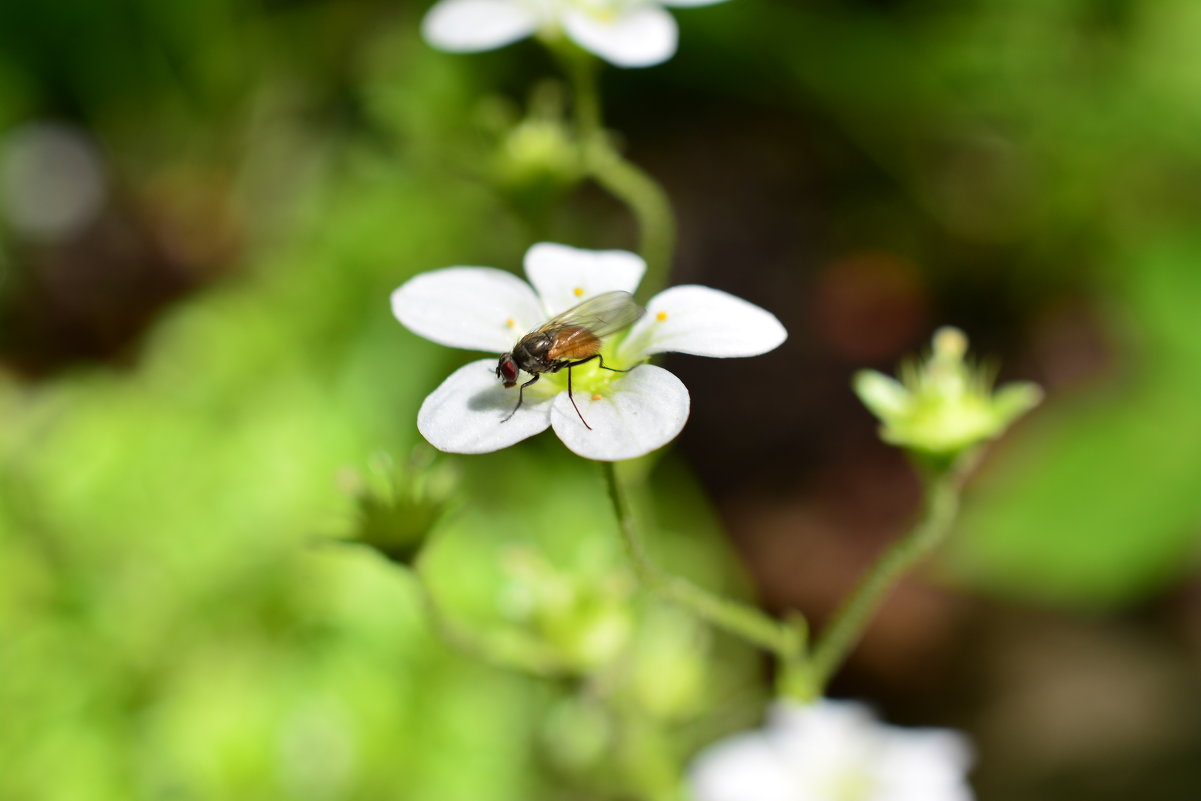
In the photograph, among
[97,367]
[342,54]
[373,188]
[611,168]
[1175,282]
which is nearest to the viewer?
[611,168]

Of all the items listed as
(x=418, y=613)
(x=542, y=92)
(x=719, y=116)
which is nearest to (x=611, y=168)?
(x=418, y=613)

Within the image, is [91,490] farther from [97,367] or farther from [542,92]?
[542,92]

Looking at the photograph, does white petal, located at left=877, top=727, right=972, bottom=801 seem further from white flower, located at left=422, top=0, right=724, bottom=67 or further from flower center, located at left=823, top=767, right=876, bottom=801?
white flower, located at left=422, top=0, right=724, bottom=67

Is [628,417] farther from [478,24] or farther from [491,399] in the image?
[478,24]

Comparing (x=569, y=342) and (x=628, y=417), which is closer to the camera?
(x=628, y=417)

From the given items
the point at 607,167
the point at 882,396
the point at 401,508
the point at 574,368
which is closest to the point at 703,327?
the point at 574,368
